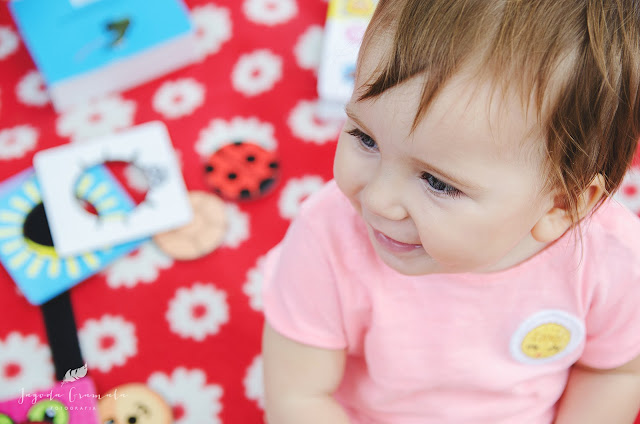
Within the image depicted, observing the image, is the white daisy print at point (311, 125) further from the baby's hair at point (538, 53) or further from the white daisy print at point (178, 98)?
the baby's hair at point (538, 53)

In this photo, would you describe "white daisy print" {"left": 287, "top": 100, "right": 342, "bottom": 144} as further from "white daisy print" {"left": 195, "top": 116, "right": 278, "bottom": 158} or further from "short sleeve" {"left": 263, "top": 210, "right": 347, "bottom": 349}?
"short sleeve" {"left": 263, "top": 210, "right": 347, "bottom": 349}

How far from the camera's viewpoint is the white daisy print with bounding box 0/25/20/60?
115 centimetres

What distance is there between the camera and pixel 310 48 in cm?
117

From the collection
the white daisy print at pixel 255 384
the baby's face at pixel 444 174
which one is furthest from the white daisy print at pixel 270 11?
the baby's face at pixel 444 174

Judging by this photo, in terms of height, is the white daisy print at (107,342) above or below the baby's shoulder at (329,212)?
below

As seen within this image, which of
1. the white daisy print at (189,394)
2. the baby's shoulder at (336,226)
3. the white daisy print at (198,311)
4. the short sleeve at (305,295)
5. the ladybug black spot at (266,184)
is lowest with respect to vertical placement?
Result: the white daisy print at (189,394)

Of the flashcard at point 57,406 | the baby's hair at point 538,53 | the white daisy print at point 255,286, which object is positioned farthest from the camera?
the white daisy print at point 255,286

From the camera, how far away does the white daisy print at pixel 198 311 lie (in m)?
0.94

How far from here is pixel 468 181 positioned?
444 mm

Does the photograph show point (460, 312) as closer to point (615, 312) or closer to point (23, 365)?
point (615, 312)

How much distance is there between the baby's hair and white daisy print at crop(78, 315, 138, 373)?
617 millimetres

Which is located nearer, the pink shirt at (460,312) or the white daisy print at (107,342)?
the pink shirt at (460,312)

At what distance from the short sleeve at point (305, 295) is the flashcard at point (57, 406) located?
34 cm

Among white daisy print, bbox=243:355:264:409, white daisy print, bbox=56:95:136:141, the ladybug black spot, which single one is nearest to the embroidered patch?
white daisy print, bbox=243:355:264:409
